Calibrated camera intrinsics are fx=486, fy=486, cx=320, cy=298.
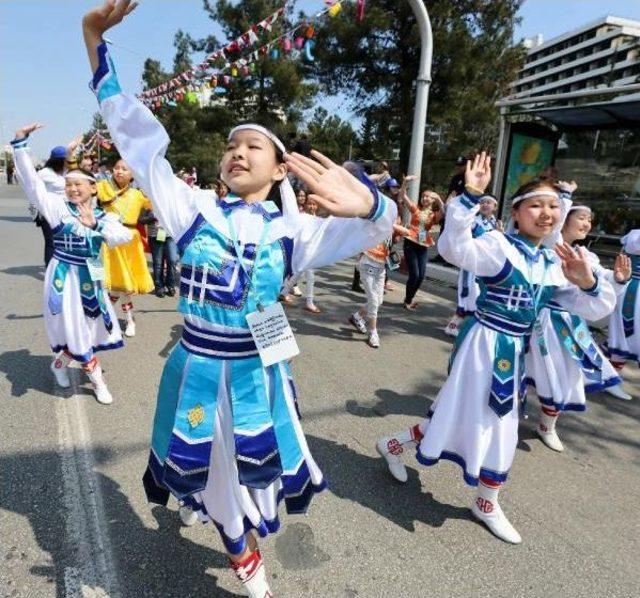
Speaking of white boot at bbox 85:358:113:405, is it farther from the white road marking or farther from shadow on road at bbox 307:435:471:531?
shadow on road at bbox 307:435:471:531

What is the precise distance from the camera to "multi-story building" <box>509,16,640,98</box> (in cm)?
7606

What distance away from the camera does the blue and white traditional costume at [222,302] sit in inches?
71.0

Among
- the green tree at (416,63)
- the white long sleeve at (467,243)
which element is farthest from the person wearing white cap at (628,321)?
the green tree at (416,63)

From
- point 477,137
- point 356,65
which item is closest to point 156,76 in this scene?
point 356,65

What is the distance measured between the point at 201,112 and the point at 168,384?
82.2 ft

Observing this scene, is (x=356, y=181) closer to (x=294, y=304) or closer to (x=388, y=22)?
(x=294, y=304)

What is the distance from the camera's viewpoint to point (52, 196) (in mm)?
3715

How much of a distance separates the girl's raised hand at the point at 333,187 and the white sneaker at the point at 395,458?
1.81 meters

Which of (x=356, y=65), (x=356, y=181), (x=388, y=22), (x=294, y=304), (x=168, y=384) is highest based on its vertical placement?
(x=388, y=22)

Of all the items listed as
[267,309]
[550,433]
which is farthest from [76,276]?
[550,433]

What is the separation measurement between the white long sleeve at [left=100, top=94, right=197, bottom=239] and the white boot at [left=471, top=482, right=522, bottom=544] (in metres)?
2.15

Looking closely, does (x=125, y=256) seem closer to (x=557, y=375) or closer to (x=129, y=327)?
(x=129, y=327)

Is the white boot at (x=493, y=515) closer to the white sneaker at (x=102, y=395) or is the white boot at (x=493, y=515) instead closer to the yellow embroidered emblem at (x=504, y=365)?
the yellow embroidered emblem at (x=504, y=365)

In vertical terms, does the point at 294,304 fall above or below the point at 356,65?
below
